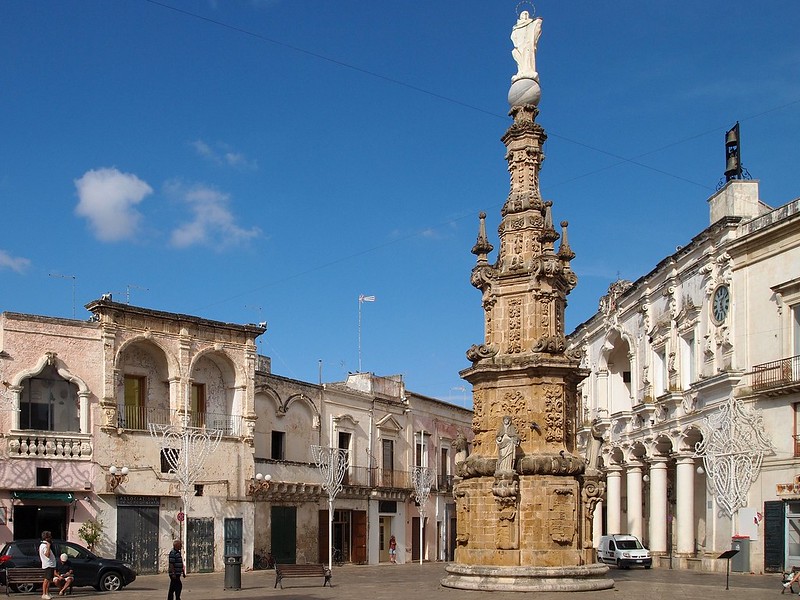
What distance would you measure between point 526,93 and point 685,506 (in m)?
19.8

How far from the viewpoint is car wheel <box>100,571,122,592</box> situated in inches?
1044

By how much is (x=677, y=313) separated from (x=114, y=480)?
21040 mm

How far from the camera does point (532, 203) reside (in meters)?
23.6

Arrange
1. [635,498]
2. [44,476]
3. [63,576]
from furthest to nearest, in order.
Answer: [635,498]
[44,476]
[63,576]

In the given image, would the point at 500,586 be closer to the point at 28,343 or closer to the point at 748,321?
the point at 748,321

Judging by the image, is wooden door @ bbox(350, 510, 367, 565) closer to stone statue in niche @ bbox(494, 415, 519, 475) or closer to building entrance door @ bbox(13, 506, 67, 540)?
→ building entrance door @ bbox(13, 506, 67, 540)

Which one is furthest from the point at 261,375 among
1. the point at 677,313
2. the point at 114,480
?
the point at 677,313

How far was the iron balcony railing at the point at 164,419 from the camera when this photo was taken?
1447 inches

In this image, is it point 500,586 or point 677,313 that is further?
point 677,313

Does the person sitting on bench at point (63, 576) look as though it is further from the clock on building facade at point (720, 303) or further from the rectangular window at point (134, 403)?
the clock on building facade at point (720, 303)

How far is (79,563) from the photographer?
26172 mm

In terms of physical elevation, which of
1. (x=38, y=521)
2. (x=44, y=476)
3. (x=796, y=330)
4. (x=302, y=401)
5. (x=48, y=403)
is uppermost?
(x=796, y=330)

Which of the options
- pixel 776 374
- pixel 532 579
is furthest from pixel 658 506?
pixel 532 579

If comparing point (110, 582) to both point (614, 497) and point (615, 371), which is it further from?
point (615, 371)
